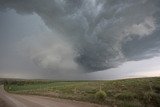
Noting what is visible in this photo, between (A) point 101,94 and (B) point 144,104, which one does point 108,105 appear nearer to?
(A) point 101,94

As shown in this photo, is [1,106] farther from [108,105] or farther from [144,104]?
[144,104]

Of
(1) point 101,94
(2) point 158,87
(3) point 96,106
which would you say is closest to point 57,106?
(3) point 96,106

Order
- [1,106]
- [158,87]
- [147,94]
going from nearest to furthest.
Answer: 1. [1,106]
2. [147,94]
3. [158,87]

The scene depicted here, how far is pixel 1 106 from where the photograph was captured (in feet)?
92.5

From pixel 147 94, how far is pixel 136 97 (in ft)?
5.77

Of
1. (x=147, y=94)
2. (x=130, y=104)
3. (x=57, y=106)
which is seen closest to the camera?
(x=57, y=106)

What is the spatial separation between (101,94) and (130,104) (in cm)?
423

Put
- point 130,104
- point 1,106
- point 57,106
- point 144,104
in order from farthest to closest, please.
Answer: point 144,104
point 130,104
point 1,106
point 57,106

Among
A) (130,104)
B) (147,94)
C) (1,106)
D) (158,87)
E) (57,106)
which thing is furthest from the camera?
(158,87)

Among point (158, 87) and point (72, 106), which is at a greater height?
point (158, 87)

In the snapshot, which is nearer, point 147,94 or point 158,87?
point 147,94

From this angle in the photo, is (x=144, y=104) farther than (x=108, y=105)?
Yes

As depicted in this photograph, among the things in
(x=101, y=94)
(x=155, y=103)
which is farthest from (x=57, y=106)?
(x=155, y=103)

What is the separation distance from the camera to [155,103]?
3419cm
